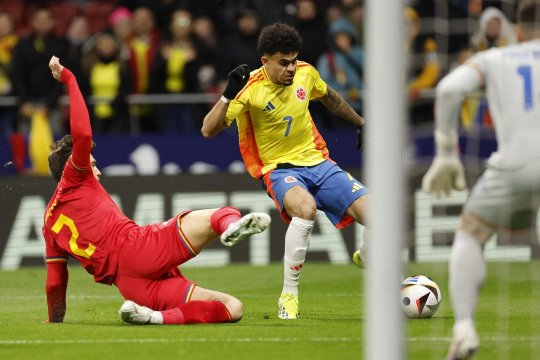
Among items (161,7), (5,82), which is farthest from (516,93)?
(161,7)

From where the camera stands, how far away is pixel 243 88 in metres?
10.1

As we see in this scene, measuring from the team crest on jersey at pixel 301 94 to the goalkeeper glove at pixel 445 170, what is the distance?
3.77 m

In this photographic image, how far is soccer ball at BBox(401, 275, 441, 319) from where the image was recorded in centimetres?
946

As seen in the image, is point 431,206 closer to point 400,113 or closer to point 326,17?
point 326,17

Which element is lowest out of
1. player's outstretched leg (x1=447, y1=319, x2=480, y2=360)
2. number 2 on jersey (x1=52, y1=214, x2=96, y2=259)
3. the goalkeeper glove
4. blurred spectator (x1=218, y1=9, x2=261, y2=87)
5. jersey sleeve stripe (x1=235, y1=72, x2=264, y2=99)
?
player's outstretched leg (x1=447, y1=319, x2=480, y2=360)

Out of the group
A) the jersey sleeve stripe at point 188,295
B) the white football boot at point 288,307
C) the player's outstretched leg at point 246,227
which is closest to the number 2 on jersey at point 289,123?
the white football boot at point 288,307

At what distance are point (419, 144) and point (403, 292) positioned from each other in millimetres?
6191

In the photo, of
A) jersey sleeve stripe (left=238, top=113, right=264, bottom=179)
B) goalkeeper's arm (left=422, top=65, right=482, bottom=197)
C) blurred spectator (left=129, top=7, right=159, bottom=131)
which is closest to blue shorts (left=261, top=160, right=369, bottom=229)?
jersey sleeve stripe (left=238, top=113, right=264, bottom=179)

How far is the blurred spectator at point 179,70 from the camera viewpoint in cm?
1744

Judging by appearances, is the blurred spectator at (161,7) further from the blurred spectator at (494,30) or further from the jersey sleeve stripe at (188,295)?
the jersey sleeve stripe at (188,295)

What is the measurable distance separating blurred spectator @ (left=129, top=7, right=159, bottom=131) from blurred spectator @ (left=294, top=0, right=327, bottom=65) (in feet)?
6.75

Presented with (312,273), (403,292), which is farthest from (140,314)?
(312,273)

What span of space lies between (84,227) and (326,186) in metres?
2.03

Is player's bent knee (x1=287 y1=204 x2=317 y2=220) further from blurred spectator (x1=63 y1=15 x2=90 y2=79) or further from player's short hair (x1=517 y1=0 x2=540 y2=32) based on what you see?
blurred spectator (x1=63 y1=15 x2=90 y2=79)
